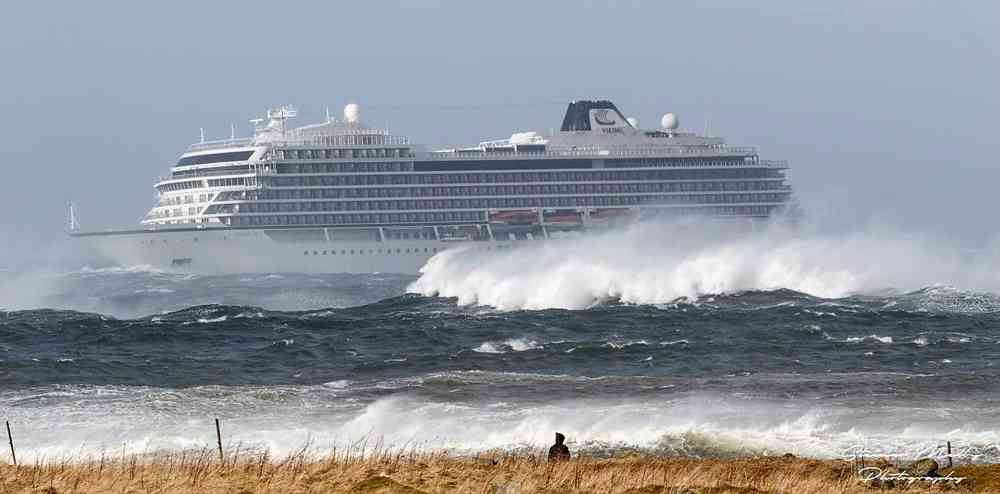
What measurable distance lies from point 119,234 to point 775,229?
45326 millimetres

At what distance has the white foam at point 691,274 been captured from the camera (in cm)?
5000

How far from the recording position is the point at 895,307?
141ft

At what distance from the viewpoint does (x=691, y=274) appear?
169 ft

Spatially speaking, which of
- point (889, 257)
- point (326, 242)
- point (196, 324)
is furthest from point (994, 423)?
point (326, 242)

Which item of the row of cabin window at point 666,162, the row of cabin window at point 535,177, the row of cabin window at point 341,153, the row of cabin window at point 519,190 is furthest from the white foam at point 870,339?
the row of cabin window at point 666,162

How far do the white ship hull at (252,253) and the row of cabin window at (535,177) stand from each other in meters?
4.68

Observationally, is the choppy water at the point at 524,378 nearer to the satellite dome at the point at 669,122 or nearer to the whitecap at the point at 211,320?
the whitecap at the point at 211,320

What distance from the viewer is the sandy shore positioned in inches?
481

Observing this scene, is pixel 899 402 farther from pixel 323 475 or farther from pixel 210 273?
pixel 210 273

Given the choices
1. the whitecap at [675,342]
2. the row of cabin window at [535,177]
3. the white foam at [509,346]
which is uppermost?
the row of cabin window at [535,177]

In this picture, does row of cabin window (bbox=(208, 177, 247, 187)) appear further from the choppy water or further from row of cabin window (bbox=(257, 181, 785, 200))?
the choppy water

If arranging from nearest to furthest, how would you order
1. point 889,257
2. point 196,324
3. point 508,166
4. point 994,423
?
point 994,423, point 196,324, point 889,257, point 508,166

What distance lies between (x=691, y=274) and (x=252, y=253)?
1699 inches

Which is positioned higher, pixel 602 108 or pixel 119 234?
pixel 602 108
